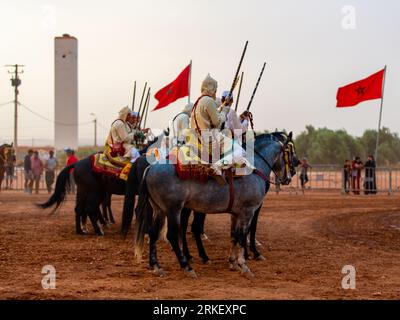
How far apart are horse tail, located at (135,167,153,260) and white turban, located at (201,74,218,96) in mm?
1456

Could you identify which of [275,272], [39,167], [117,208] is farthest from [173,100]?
[275,272]

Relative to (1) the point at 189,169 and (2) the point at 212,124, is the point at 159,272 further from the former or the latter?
(2) the point at 212,124

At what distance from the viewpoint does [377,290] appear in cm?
794

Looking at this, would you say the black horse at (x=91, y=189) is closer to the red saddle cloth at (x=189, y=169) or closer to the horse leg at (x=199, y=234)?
the horse leg at (x=199, y=234)

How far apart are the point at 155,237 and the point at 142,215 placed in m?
0.39

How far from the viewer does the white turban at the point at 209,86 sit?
9.38 meters

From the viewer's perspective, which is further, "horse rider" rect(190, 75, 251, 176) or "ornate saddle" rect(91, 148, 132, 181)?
"ornate saddle" rect(91, 148, 132, 181)

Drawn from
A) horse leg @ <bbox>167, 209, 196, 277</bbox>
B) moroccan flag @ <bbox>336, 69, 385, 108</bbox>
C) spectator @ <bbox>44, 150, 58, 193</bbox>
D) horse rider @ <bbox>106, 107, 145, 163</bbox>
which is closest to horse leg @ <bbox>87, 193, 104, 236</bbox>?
horse rider @ <bbox>106, 107, 145, 163</bbox>

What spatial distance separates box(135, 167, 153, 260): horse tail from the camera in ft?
30.8

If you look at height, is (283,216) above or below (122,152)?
below

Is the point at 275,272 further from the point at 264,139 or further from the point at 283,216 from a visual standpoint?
the point at 283,216

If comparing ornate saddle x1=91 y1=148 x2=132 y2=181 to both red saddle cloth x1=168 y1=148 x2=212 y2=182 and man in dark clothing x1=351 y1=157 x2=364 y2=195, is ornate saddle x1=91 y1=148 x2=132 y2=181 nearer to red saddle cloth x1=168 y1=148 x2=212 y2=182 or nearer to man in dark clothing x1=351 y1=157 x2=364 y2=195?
red saddle cloth x1=168 y1=148 x2=212 y2=182

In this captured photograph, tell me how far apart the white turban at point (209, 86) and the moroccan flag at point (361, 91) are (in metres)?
15.8

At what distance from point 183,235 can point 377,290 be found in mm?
3262
